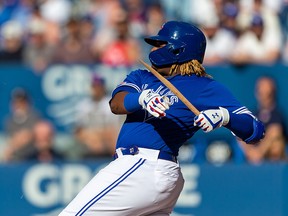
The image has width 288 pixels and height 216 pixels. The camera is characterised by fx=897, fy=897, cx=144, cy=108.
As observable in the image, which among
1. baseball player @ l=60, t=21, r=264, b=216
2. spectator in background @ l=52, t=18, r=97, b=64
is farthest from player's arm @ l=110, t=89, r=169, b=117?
spectator in background @ l=52, t=18, r=97, b=64

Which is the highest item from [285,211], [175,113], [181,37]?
[181,37]

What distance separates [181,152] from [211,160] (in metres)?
0.40

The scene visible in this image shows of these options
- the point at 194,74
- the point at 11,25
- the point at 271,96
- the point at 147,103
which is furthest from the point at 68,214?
the point at 11,25

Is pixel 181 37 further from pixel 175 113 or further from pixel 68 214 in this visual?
pixel 68 214

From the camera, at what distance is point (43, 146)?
35.3 ft

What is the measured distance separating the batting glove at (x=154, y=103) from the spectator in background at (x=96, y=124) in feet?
17.4

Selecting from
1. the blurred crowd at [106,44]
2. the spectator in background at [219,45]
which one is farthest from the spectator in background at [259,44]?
the spectator in background at [219,45]

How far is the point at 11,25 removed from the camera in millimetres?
13672

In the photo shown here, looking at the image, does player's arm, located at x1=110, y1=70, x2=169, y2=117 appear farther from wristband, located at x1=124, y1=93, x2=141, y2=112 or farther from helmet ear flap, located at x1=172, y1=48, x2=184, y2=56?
helmet ear flap, located at x1=172, y1=48, x2=184, y2=56

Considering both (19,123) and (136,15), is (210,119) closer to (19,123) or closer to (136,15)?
(19,123)

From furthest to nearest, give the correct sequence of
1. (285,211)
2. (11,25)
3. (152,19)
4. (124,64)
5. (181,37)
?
(11,25), (152,19), (124,64), (285,211), (181,37)

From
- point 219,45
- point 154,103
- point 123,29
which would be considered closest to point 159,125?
point 154,103

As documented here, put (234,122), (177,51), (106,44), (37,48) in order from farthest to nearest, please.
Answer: (37,48) → (106,44) → (177,51) → (234,122)

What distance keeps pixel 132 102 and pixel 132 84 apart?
316 millimetres
